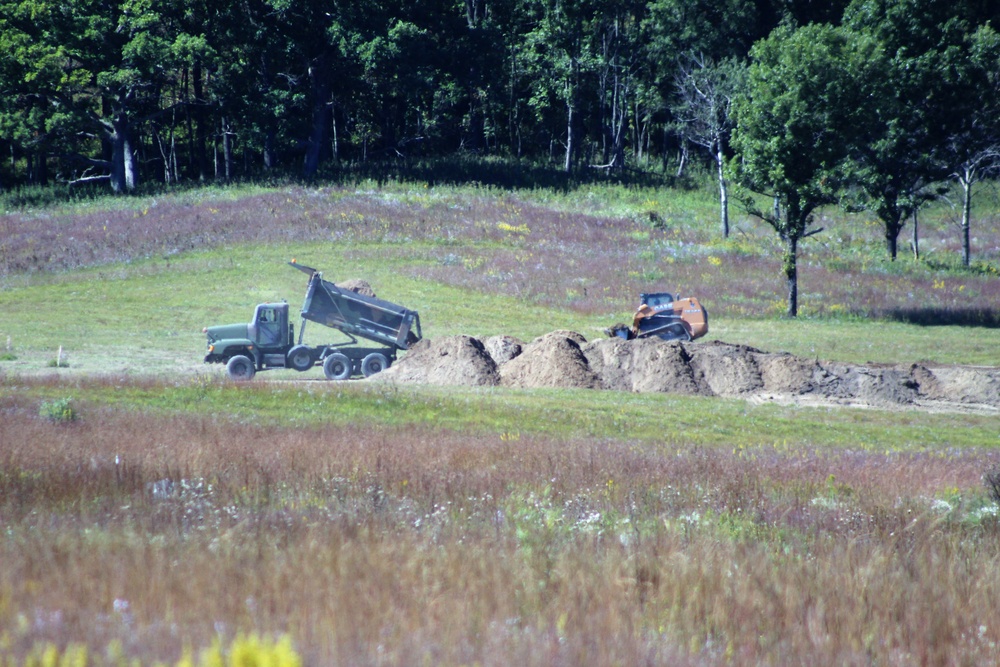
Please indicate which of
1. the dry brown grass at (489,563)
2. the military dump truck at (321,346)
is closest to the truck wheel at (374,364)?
the military dump truck at (321,346)

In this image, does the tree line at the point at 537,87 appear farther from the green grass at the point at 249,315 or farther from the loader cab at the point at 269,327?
the loader cab at the point at 269,327

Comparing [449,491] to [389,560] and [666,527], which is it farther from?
[389,560]

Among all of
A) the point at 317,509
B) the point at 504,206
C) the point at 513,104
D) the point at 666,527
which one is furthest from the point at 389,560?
the point at 513,104

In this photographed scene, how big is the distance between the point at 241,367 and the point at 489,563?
19.7 metres

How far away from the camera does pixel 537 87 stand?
74125 millimetres

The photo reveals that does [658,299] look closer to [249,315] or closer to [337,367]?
[337,367]

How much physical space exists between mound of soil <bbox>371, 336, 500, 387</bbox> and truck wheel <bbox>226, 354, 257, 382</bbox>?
3.37 meters

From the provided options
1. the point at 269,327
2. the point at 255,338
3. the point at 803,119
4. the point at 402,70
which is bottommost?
the point at 255,338

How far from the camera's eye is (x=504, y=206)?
178 feet

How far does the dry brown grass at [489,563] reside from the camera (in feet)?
14.5

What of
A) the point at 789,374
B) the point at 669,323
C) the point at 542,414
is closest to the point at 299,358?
the point at 542,414

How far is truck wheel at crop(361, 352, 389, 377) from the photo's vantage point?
25.2 metres

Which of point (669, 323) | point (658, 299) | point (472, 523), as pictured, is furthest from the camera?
point (658, 299)

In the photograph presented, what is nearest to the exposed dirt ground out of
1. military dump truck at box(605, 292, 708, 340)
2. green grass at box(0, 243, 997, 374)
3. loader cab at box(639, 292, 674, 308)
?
military dump truck at box(605, 292, 708, 340)
